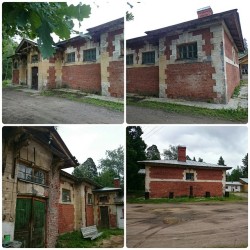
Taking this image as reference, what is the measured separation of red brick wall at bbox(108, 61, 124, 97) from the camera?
285 cm

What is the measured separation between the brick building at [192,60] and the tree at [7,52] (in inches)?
51.0

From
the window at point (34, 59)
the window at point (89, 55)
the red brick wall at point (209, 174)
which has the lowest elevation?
the red brick wall at point (209, 174)

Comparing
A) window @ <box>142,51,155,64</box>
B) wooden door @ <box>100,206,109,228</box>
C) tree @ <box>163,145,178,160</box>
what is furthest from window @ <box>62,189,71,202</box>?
window @ <box>142,51,155,64</box>

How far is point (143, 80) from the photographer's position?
10.7ft

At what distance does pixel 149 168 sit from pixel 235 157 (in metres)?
0.85

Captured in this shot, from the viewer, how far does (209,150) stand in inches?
101

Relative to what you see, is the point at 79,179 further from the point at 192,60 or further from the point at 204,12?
the point at 204,12

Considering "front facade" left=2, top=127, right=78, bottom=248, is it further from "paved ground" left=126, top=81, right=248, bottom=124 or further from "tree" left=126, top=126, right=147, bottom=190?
"paved ground" left=126, top=81, right=248, bottom=124

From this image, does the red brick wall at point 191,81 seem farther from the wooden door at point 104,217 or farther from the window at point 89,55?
the wooden door at point 104,217

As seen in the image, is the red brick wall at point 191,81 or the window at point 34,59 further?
the window at point 34,59

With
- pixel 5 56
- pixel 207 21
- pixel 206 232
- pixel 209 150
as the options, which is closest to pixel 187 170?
pixel 209 150

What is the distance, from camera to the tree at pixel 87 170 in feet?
8.54

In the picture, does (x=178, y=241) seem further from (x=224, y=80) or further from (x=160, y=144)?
(x=224, y=80)

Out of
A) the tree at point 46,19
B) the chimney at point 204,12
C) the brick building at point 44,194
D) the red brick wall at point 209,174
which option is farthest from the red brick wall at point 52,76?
the red brick wall at point 209,174
